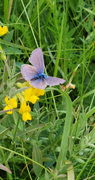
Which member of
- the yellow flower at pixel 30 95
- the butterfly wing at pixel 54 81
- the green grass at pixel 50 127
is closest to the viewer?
the butterfly wing at pixel 54 81

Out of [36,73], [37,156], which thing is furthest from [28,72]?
[37,156]

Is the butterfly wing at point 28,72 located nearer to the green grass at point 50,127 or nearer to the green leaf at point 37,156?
the green grass at point 50,127

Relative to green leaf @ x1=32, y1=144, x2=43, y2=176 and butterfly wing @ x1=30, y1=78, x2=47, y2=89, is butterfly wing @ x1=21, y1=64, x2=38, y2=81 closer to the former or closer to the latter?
butterfly wing @ x1=30, y1=78, x2=47, y2=89

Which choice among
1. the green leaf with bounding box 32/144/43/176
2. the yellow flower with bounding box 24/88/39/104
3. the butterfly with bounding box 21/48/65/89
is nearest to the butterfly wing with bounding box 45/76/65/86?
the butterfly with bounding box 21/48/65/89

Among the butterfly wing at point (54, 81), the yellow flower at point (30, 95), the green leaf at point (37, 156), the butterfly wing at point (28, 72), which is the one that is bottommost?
the green leaf at point (37, 156)

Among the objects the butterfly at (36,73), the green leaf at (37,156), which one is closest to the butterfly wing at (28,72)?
the butterfly at (36,73)

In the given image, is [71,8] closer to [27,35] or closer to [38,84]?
[27,35]

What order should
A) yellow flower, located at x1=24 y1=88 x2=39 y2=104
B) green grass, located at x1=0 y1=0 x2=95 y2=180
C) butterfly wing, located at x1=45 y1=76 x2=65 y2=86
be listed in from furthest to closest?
green grass, located at x1=0 y1=0 x2=95 y2=180 < yellow flower, located at x1=24 y1=88 x2=39 y2=104 < butterfly wing, located at x1=45 y1=76 x2=65 y2=86

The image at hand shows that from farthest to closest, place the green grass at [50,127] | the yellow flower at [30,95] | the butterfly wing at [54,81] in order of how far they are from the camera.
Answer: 1. the green grass at [50,127]
2. the yellow flower at [30,95]
3. the butterfly wing at [54,81]
